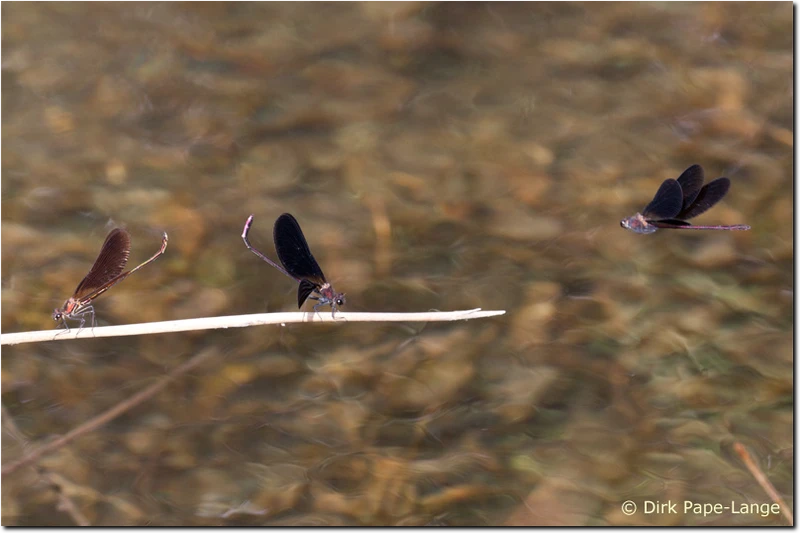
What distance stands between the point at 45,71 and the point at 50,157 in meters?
0.48

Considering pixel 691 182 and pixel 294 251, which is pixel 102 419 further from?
pixel 691 182

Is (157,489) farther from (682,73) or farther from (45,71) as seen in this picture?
(682,73)

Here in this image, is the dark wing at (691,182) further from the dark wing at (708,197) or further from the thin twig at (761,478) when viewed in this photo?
the thin twig at (761,478)

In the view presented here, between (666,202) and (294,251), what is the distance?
1.89 metres

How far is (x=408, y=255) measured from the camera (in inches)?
130

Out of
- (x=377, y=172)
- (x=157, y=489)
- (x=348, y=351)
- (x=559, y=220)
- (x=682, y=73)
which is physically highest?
(x=682, y=73)

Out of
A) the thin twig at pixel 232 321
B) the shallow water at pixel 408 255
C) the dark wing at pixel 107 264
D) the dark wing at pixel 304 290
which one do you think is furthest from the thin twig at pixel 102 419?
the dark wing at pixel 304 290

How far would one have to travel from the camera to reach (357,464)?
329 centimetres

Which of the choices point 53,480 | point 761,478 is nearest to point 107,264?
point 53,480

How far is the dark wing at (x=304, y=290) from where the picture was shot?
3072 millimetres

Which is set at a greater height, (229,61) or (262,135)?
(229,61)

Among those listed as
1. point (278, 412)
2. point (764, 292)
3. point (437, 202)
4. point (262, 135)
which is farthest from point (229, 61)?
point (764, 292)

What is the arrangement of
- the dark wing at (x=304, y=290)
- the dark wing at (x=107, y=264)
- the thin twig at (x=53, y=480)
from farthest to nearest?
the thin twig at (x=53, y=480) < the dark wing at (x=107, y=264) < the dark wing at (x=304, y=290)

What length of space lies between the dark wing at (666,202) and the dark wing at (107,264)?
269 cm
